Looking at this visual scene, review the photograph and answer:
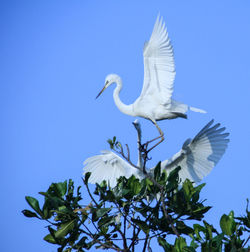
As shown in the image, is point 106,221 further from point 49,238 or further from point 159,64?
point 159,64

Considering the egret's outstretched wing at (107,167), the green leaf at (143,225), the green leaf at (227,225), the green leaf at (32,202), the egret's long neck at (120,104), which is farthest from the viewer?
the egret's outstretched wing at (107,167)

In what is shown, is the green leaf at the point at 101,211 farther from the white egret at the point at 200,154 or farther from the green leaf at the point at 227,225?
the white egret at the point at 200,154

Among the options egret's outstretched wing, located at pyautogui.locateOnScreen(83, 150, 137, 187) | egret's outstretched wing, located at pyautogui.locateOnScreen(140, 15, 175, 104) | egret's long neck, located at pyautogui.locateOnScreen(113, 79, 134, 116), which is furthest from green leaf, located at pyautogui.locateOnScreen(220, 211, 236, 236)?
egret's outstretched wing, located at pyautogui.locateOnScreen(83, 150, 137, 187)

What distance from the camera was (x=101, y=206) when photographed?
567 centimetres

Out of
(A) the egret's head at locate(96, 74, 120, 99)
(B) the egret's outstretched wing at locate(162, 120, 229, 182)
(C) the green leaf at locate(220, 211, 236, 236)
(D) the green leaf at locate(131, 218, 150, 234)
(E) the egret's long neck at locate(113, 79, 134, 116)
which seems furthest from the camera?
(A) the egret's head at locate(96, 74, 120, 99)

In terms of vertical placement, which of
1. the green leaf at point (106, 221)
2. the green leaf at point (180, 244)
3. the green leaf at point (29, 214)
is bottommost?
the green leaf at point (180, 244)

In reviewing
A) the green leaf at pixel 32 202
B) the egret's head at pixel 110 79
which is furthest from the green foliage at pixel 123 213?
the egret's head at pixel 110 79

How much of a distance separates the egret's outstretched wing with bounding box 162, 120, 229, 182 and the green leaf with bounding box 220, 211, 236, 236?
310 centimetres

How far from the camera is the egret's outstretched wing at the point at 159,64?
773cm

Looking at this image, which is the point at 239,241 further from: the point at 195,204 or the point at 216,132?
the point at 216,132

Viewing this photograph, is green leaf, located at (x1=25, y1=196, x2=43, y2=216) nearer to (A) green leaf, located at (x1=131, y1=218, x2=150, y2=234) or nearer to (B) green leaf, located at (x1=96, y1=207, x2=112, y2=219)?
(B) green leaf, located at (x1=96, y1=207, x2=112, y2=219)

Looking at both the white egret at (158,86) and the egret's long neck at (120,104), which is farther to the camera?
the egret's long neck at (120,104)

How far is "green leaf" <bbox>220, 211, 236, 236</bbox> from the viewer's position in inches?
204

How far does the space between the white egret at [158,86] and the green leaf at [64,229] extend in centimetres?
309
